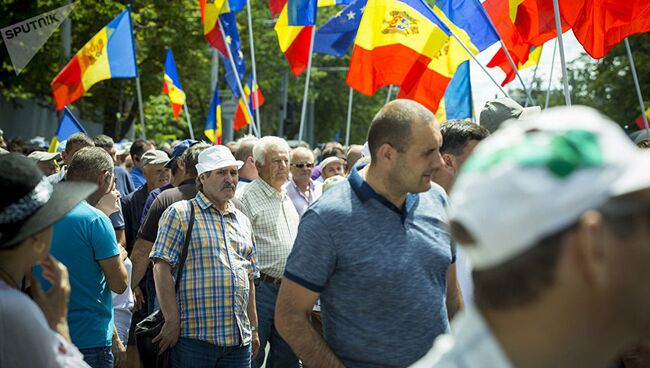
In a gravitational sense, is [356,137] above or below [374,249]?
below

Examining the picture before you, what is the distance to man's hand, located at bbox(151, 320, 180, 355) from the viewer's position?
5.87 m

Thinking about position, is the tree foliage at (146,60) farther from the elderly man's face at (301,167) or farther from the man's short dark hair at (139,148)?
the elderly man's face at (301,167)

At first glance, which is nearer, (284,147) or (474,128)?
(474,128)

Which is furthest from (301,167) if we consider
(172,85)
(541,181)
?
(172,85)

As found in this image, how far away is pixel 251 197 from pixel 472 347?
588 centimetres

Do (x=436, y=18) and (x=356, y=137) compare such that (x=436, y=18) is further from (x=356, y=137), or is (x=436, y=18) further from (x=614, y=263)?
(x=356, y=137)

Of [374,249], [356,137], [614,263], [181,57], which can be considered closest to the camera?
[614,263]

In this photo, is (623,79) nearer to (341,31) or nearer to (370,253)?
(341,31)

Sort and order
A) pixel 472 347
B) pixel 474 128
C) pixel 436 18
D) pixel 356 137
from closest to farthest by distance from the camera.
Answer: pixel 472 347, pixel 474 128, pixel 436 18, pixel 356 137

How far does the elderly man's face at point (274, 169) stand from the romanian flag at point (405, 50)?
2.72 metres

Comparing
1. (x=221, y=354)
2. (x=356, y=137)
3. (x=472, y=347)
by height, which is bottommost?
(x=356, y=137)

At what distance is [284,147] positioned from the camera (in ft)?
26.2

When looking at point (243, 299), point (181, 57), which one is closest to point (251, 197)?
point (243, 299)

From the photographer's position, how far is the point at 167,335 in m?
5.88
